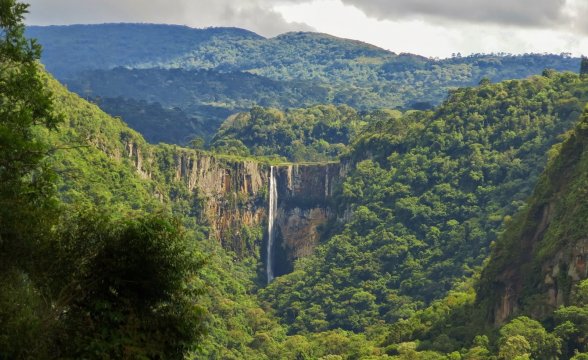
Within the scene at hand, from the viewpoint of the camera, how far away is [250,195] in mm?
123688

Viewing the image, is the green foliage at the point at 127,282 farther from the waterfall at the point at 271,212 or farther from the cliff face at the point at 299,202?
the waterfall at the point at 271,212

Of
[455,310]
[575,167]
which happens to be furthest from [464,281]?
[575,167]

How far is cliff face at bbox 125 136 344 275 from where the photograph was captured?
386ft

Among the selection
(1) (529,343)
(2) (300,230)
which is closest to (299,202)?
(2) (300,230)

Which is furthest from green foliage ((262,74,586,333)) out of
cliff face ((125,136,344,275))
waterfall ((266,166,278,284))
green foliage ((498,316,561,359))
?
green foliage ((498,316,561,359))

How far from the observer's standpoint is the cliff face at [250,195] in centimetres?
11756

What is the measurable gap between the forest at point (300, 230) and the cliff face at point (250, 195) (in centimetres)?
22

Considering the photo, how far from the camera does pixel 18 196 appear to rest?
21266 mm

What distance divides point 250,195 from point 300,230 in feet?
26.5

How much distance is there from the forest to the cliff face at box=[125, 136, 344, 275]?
224 millimetres

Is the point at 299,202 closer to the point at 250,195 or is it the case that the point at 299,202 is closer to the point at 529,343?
the point at 250,195

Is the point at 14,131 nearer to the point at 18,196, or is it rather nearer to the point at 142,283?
the point at 18,196

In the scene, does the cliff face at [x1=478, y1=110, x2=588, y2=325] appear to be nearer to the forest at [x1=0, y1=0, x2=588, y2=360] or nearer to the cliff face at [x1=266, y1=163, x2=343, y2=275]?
the forest at [x1=0, y1=0, x2=588, y2=360]

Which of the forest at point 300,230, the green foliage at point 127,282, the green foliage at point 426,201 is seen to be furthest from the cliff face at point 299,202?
the green foliage at point 127,282
